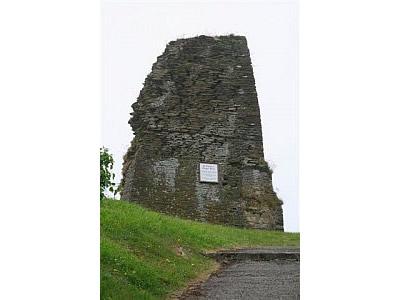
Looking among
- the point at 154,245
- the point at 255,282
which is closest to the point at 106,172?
the point at 154,245

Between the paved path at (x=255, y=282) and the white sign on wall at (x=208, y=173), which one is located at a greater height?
the white sign on wall at (x=208, y=173)

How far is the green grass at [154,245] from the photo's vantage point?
771 cm

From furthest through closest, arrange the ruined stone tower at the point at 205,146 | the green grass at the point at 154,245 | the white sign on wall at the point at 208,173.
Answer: the white sign on wall at the point at 208,173, the ruined stone tower at the point at 205,146, the green grass at the point at 154,245

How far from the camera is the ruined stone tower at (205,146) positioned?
27.2 feet

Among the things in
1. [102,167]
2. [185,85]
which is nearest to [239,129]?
[185,85]

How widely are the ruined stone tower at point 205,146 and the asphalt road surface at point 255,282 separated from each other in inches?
14.8

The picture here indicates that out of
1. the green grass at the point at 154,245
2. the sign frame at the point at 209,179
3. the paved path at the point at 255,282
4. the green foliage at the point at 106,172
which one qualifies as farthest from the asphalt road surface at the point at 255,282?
the green foliage at the point at 106,172

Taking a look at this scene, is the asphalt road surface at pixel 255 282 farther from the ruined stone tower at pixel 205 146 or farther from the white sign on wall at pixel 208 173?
the white sign on wall at pixel 208 173

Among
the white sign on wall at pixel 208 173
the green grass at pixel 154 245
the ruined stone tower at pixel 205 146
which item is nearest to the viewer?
the green grass at pixel 154 245

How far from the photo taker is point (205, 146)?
838cm

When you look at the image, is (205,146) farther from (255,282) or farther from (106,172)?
(255,282)

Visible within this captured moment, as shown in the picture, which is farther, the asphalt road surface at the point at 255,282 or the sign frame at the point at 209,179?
the sign frame at the point at 209,179

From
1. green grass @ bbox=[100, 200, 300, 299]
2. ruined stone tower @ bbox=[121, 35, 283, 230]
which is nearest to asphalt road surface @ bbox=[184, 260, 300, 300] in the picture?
green grass @ bbox=[100, 200, 300, 299]
